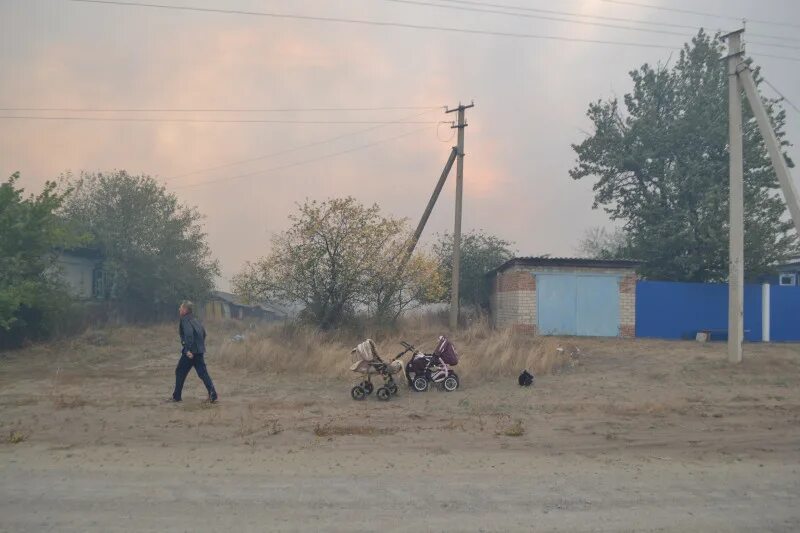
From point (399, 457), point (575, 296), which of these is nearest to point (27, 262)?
point (399, 457)

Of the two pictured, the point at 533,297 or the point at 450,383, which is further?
the point at 533,297

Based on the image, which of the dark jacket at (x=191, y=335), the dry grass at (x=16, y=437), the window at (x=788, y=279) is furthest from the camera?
the window at (x=788, y=279)

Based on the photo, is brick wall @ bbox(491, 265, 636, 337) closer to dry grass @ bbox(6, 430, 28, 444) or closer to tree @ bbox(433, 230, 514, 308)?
tree @ bbox(433, 230, 514, 308)

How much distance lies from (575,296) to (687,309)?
4.52 m

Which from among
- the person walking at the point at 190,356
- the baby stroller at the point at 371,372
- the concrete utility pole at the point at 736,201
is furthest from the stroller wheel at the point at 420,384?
the concrete utility pole at the point at 736,201

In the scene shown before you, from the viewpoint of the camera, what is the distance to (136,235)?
98.4 ft

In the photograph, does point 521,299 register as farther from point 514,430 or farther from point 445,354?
point 514,430

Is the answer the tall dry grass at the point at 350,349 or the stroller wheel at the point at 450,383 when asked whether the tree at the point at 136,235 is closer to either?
the tall dry grass at the point at 350,349

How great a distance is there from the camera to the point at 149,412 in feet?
30.0

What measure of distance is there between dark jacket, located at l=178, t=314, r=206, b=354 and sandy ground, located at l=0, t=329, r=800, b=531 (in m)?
0.95

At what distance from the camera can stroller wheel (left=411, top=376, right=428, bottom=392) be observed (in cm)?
1145

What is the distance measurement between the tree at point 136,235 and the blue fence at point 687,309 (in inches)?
901

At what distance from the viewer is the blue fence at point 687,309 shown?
21.7 m

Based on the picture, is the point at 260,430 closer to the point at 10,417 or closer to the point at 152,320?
the point at 10,417
